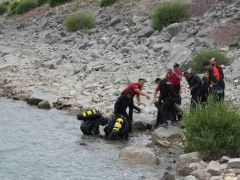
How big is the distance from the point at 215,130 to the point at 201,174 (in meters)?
1.70

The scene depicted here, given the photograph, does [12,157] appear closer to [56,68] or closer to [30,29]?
[56,68]

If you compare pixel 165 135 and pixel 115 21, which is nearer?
pixel 165 135

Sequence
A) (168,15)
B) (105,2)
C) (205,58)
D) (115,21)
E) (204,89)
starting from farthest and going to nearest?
1. (105,2)
2. (115,21)
3. (168,15)
4. (205,58)
5. (204,89)

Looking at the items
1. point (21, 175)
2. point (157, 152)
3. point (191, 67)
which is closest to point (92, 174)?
point (21, 175)

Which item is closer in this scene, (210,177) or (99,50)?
(210,177)

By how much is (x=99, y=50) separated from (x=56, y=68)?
11.1 ft

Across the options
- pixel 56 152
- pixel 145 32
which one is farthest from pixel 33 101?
pixel 145 32

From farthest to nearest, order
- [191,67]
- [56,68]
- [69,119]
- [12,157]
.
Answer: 1. [56,68]
2. [191,67]
3. [69,119]
4. [12,157]

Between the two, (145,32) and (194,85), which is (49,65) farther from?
(194,85)

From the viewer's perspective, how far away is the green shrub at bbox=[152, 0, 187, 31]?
32750mm

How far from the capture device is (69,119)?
20547mm

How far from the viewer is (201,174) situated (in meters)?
12.9

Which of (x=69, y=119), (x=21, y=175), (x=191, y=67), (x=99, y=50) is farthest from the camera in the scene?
(x=99, y=50)

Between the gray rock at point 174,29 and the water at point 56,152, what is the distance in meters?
11.6
